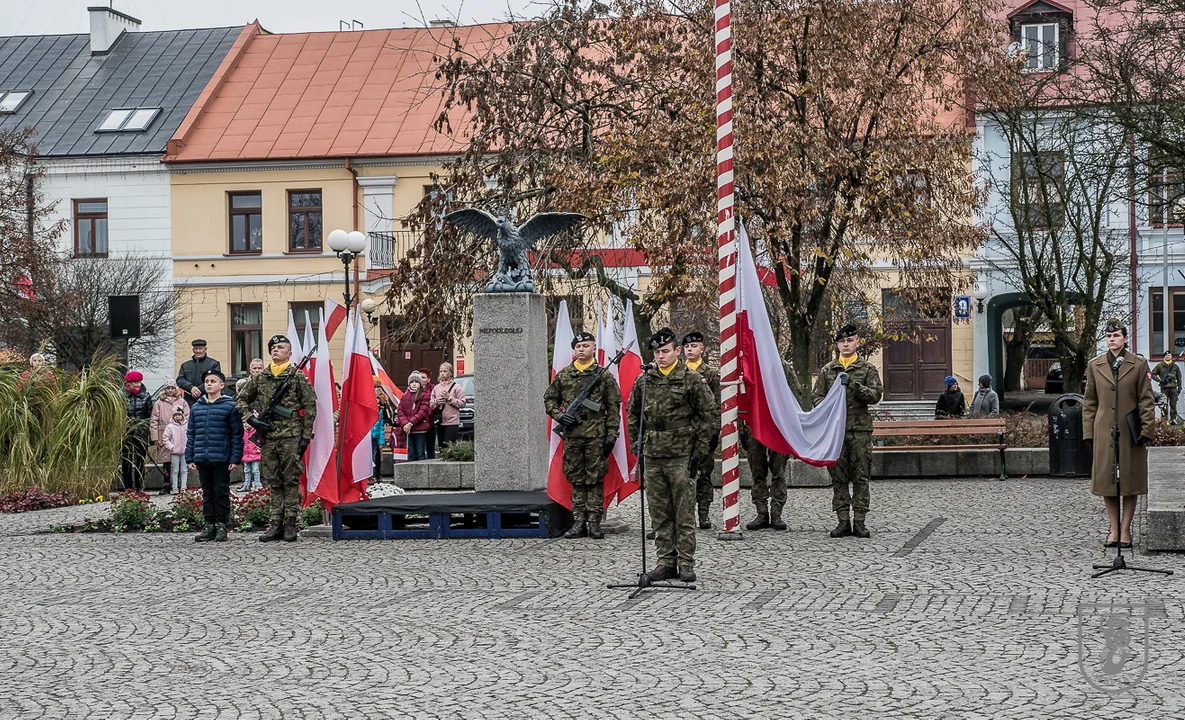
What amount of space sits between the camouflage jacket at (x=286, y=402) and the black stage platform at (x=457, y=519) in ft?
2.82

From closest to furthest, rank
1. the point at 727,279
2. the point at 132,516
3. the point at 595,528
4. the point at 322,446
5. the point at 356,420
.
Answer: the point at 727,279 → the point at 595,528 → the point at 322,446 → the point at 356,420 → the point at 132,516

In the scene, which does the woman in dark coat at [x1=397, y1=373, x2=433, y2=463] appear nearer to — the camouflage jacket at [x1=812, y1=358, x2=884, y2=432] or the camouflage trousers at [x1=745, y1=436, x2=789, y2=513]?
the camouflage trousers at [x1=745, y1=436, x2=789, y2=513]

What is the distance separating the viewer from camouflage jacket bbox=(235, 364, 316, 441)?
1481cm

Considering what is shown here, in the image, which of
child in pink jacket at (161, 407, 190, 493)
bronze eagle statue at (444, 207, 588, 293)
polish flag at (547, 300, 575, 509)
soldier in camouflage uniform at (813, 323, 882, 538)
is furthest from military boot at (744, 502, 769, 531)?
child in pink jacket at (161, 407, 190, 493)

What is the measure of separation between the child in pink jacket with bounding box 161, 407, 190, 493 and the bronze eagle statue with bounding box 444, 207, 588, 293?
20.9 feet

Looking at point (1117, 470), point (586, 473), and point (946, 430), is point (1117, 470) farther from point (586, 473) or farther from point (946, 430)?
point (946, 430)

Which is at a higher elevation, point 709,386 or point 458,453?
point 709,386

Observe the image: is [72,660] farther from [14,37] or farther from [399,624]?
[14,37]

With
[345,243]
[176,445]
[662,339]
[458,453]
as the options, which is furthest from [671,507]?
[345,243]

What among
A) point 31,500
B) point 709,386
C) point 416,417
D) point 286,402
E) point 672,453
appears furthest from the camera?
point 416,417

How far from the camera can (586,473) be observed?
14367 millimetres

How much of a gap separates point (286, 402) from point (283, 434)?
32 cm

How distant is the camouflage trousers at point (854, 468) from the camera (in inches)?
549

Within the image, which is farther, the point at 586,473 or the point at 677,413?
the point at 586,473
